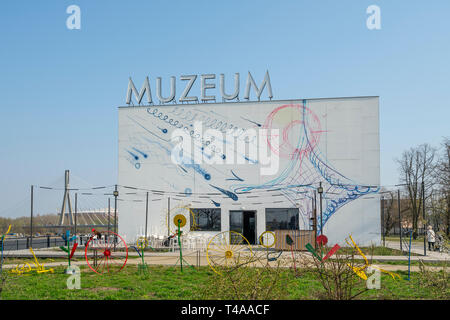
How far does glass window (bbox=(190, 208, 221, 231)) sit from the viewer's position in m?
29.0

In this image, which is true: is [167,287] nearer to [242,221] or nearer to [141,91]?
[242,221]

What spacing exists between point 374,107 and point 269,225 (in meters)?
10.4

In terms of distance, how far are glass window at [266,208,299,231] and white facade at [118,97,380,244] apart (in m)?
0.33

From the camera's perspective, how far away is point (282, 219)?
2820cm

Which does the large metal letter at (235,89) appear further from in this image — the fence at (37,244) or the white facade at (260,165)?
the fence at (37,244)

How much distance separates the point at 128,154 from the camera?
3052cm

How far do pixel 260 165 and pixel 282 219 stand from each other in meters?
3.88

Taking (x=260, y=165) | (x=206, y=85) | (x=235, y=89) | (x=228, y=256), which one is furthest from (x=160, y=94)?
(x=228, y=256)

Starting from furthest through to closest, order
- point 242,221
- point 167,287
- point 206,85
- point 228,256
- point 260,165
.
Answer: point 206,85 → point 242,221 → point 260,165 → point 228,256 → point 167,287

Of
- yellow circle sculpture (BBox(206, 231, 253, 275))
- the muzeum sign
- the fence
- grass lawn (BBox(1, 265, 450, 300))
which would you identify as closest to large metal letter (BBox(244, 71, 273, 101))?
the muzeum sign

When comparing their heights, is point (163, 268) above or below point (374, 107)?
below

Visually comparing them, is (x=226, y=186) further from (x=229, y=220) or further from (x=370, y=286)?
(x=370, y=286)
